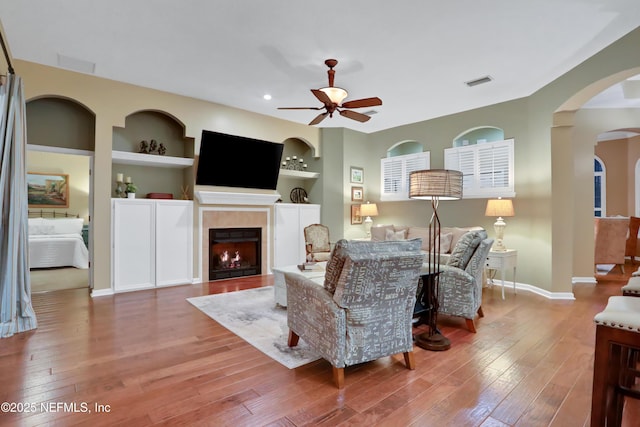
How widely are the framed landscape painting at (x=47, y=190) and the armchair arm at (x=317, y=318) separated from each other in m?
7.60

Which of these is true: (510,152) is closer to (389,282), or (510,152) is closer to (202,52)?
(389,282)

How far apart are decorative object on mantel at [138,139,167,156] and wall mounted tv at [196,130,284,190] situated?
0.66m

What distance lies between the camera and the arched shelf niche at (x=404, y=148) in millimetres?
6645

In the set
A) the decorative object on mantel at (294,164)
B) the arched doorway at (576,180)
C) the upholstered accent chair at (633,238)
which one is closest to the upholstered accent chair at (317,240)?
the decorative object on mantel at (294,164)

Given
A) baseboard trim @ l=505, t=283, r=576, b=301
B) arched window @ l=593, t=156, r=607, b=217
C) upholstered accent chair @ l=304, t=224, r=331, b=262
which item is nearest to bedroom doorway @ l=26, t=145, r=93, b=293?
upholstered accent chair @ l=304, t=224, r=331, b=262

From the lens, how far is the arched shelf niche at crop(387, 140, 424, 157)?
6645 millimetres

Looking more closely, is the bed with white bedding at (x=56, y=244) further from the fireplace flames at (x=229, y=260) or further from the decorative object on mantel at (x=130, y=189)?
the fireplace flames at (x=229, y=260)

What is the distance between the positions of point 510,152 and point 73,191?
938cm

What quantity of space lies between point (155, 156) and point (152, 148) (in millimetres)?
219

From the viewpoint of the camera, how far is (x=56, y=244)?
6188 millimetres

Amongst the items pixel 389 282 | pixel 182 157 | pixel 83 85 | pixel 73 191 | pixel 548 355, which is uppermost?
pixel 83 85

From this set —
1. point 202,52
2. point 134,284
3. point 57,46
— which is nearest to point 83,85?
point 57,46

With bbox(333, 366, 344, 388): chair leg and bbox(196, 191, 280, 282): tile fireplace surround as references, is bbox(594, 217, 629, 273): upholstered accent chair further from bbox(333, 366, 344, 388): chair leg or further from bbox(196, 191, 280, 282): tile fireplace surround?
bbox(333, 366, 344, 388): chair leg

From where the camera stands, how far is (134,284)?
4.75m
